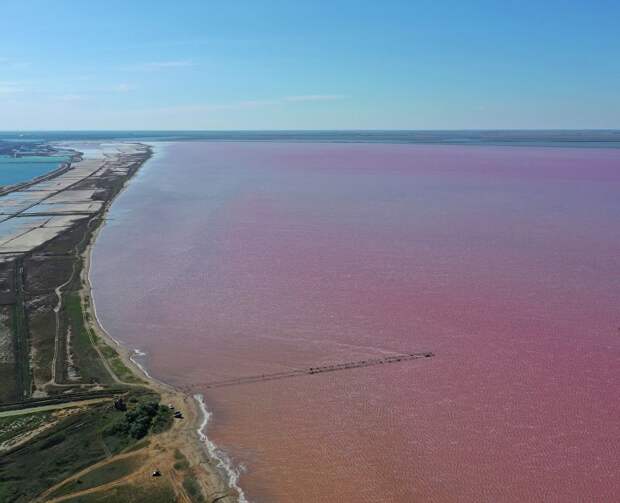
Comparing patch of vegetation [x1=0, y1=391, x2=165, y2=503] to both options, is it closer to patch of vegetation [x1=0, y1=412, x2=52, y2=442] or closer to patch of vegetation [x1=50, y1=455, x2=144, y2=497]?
patch of vegetation [x1=50, y1=455, x2=144, y2=497]

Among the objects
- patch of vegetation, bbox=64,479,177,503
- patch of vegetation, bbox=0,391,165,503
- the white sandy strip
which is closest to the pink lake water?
the white sandy strip

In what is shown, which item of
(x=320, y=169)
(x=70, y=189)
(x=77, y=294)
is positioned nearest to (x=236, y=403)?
(x=77, y=294)

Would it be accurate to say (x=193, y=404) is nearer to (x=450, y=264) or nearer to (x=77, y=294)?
(x=77, y=294)

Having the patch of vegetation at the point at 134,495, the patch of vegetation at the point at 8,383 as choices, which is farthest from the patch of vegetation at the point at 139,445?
the patch of vegetation at the point at 8,383

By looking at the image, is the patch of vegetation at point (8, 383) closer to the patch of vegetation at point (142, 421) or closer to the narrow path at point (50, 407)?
the narrow path at point (50, 407)

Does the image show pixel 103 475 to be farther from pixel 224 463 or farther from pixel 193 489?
pixel 224 463
